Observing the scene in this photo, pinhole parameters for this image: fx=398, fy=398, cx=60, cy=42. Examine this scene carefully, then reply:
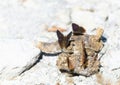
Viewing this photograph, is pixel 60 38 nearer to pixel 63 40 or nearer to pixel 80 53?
pixel 63 40

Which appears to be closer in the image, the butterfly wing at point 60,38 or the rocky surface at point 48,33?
the rocky surface at point 48,33

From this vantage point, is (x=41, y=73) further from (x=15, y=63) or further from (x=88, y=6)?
(x=88, y=6)

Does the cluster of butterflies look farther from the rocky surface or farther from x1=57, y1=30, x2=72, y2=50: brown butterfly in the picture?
the rocky surface

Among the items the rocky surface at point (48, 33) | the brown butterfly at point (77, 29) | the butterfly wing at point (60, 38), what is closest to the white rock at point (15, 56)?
the rocky surface at point (48, 33)

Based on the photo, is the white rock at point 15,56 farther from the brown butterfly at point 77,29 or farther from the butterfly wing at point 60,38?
the brown butterfly at point 77,29

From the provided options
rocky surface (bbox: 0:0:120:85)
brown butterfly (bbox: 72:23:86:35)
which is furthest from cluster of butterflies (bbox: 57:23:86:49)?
rocky surface (bbox: 0:0:120:85)

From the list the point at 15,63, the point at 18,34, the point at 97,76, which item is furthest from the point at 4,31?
the point at 97,76

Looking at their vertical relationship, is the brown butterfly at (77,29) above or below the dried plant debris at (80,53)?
above
